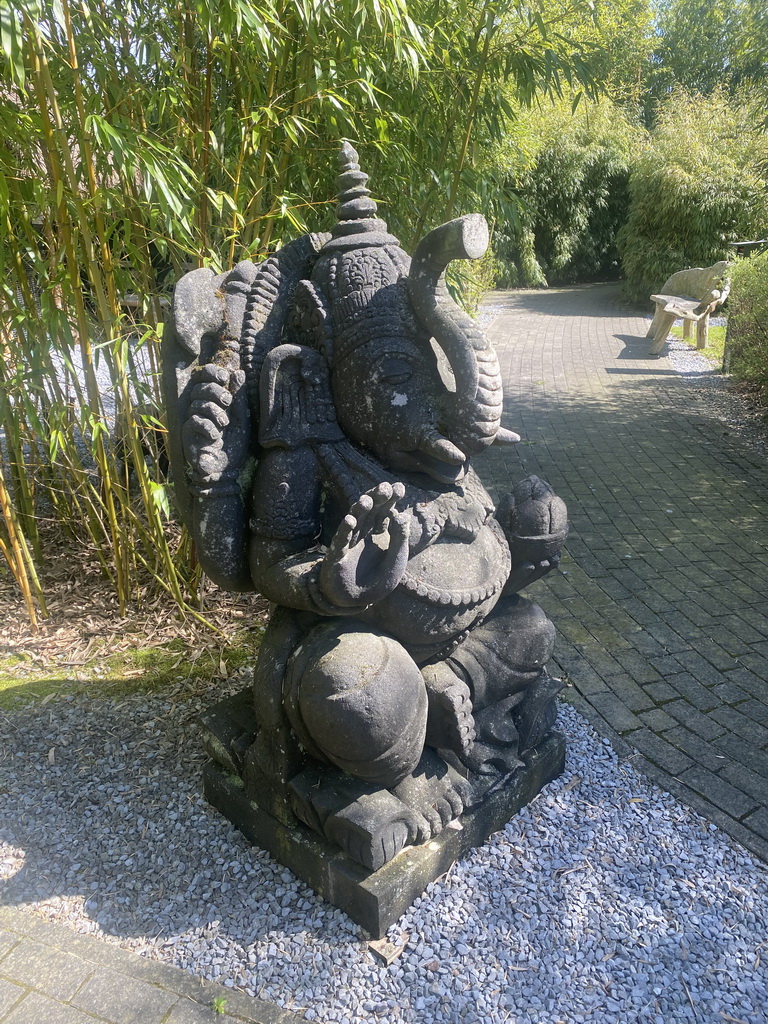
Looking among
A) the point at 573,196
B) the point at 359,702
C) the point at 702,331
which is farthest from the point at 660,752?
the point at 573,196

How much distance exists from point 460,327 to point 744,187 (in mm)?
15145

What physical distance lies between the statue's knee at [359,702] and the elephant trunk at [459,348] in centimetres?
65

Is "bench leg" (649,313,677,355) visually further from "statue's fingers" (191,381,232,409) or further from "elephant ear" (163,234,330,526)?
"statue's fingers" (191,381,232,409)

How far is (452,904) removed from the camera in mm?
2162

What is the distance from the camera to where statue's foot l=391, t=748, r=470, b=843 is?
2174 mm

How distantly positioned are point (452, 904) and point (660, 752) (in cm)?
118

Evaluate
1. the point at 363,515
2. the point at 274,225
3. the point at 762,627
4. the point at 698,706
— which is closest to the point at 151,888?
the point at 363,515

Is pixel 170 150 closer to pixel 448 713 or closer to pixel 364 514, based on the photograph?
pixel 364 514

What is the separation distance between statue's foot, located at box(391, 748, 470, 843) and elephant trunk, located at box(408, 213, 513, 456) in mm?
1018

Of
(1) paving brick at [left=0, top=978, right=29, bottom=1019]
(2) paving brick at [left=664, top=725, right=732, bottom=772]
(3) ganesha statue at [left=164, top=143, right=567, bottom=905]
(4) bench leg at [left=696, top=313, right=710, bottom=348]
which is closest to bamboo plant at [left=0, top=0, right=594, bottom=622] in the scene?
(3) ganesha statue at [left=164, top=143, right=567, bottom=905]

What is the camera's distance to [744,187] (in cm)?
1423

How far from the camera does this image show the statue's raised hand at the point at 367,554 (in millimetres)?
1828

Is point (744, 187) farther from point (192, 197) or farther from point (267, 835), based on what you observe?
point (267, 835)

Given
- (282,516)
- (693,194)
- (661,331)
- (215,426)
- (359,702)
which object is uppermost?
(693,194)
